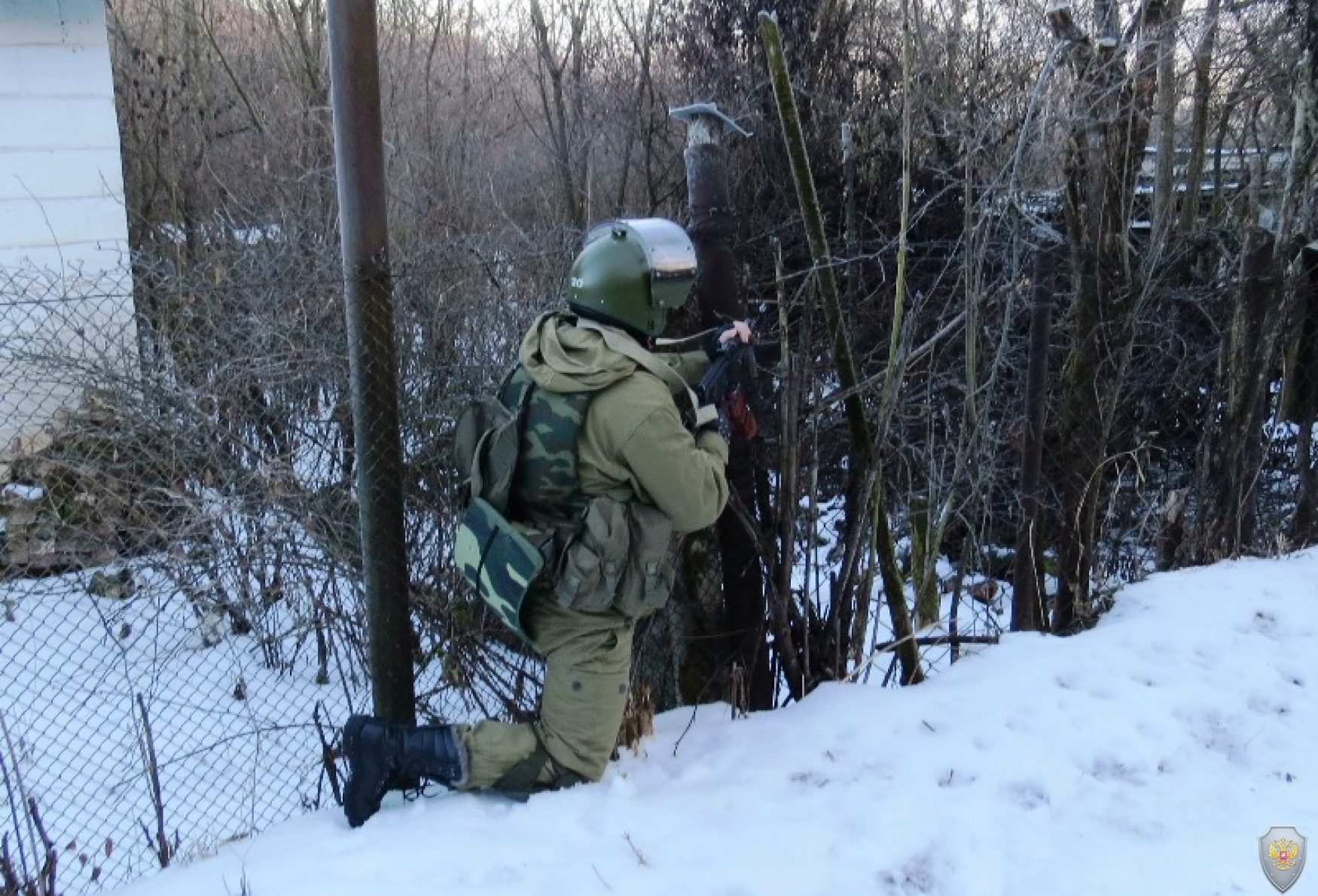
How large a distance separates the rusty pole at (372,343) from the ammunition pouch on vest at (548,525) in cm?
38

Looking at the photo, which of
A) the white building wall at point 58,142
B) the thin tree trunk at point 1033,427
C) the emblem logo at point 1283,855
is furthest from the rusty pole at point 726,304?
the white building wall at point 58,142

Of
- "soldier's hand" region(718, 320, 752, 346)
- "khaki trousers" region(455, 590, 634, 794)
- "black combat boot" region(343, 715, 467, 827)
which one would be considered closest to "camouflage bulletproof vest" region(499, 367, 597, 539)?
"khaki trousers" region(455, 590, 634, 794)

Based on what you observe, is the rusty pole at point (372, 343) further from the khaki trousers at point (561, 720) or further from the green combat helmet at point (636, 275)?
the green combat helmet at point (636, 275)

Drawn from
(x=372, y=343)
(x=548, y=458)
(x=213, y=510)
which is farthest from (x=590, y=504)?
(x=213, y=510)

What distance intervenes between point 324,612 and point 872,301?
3.44 m

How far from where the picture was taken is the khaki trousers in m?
2.98

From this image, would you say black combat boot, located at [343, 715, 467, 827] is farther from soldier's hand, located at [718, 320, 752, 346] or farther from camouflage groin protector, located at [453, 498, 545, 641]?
soldier's hand, located at [718, 320, 752, 346]

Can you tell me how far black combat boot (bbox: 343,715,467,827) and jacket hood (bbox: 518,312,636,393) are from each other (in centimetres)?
105

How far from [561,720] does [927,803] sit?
1051mm

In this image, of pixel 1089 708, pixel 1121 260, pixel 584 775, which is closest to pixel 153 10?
pixel 1121 260

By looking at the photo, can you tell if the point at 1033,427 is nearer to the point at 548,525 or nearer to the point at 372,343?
the point at 548,525

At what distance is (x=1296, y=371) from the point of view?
5.64m

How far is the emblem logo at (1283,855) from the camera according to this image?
2604 millimetres

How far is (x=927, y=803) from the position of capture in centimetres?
293
